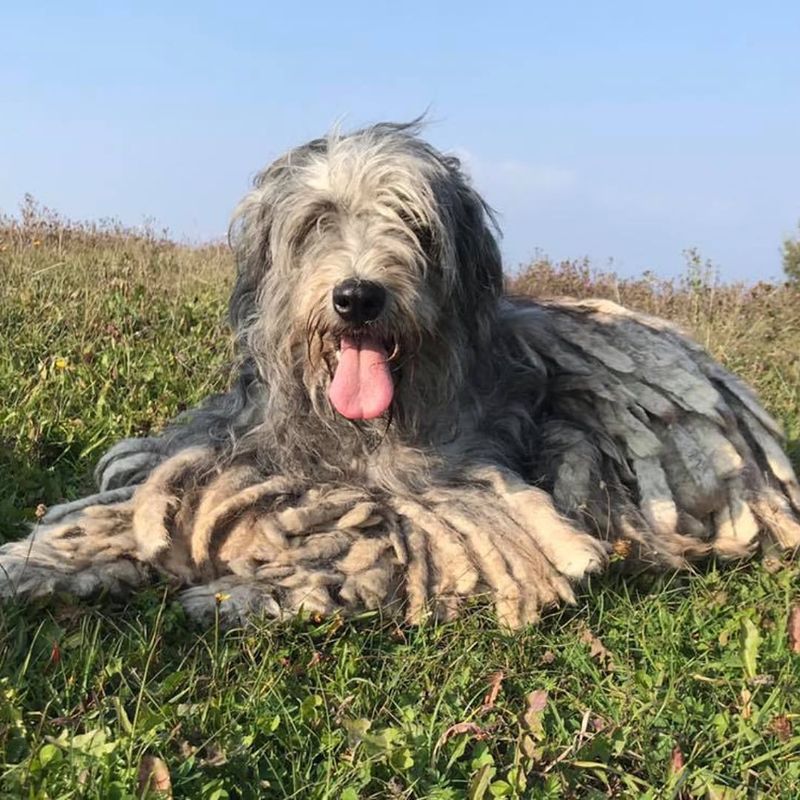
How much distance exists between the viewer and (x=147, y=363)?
5793mm

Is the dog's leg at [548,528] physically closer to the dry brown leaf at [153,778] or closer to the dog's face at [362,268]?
the dog's face at [362,268]

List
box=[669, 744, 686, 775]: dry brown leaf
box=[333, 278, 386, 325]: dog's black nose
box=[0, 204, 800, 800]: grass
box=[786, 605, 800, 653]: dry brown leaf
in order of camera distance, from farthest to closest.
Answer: box=[333, 278, 386, 325]: dog's black nose < box=[786, 605, 800, 653]: dry brown leaf < box=[669, 744, 686, 775]: dry brown leaf < box=[0, 204, 800, 800]: grass

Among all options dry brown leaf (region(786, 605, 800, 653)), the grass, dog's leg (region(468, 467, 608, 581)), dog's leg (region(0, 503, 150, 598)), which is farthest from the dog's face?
dry brown leaf (region(786, 605, 800, 653))

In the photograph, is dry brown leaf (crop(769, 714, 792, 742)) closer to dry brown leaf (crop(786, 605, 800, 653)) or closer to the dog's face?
dry brown leaf (crop(786, 605, 800, 653))

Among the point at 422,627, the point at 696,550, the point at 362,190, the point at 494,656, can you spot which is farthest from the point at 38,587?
the point at 696,550

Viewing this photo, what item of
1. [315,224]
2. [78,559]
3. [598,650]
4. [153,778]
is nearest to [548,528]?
[598,650]

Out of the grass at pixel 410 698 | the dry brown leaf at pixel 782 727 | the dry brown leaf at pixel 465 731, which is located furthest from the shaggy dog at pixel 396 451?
the dry brown leaf at pixel 782 727

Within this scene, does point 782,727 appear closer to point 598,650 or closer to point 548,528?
point 598,650

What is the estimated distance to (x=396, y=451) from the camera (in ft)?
12.8

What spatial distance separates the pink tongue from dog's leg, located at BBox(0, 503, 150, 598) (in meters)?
0.85

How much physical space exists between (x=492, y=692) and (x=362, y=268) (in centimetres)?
145

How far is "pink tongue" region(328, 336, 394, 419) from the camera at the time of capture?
144 inches

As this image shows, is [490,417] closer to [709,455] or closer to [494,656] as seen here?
[709,455]

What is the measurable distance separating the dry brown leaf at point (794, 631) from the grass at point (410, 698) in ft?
0.11
